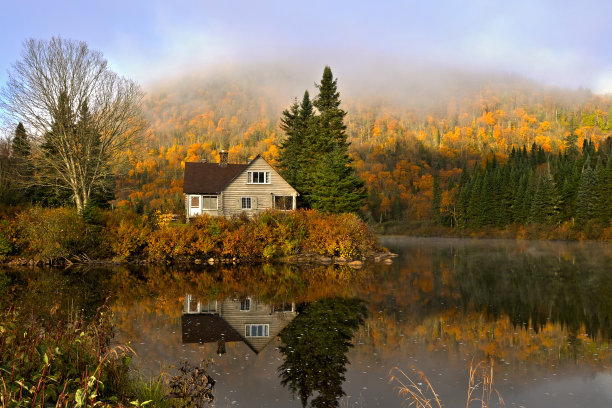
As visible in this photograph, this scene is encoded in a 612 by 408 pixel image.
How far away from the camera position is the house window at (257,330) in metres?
13.4

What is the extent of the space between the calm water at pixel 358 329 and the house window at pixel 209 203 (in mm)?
20849

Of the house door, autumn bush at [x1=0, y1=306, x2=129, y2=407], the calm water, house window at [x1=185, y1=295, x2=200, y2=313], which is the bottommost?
the calm water

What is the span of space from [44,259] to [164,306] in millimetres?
20040

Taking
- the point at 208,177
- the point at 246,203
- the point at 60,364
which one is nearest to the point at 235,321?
the point at 60,364

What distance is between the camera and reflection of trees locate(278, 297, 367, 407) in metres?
9.23

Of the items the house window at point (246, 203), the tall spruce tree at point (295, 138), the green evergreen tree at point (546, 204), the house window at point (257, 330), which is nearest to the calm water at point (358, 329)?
the house window at point (257, 330)

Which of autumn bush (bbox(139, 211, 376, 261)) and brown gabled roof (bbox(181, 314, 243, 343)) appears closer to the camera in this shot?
brown gabled roof (bbox(181, 314, 243, 343))

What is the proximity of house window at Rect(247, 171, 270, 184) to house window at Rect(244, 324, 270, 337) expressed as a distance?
32.9 metres

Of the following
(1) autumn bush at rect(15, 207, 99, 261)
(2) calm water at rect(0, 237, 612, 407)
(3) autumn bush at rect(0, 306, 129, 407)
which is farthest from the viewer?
(1) autumn bush at rect(15, 207, 99, 261)

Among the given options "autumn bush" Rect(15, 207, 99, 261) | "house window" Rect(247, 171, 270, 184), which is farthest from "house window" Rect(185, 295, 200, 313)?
"house window" Rect(247, 171, 270, 184)

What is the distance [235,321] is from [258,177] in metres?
32.5

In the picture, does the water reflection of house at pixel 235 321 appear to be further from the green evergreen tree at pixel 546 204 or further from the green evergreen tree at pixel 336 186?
the green evergreen tree at pixel 546 204

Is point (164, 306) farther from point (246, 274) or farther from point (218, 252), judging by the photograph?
point (218, 252)

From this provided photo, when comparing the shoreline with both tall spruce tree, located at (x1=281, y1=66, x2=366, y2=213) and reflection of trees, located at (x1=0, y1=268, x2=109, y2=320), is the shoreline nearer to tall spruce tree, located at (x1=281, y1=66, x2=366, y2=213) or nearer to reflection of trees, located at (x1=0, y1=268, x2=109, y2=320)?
reflection of trees, located at (x1=0, y1=268, x2=109, y2=320)
